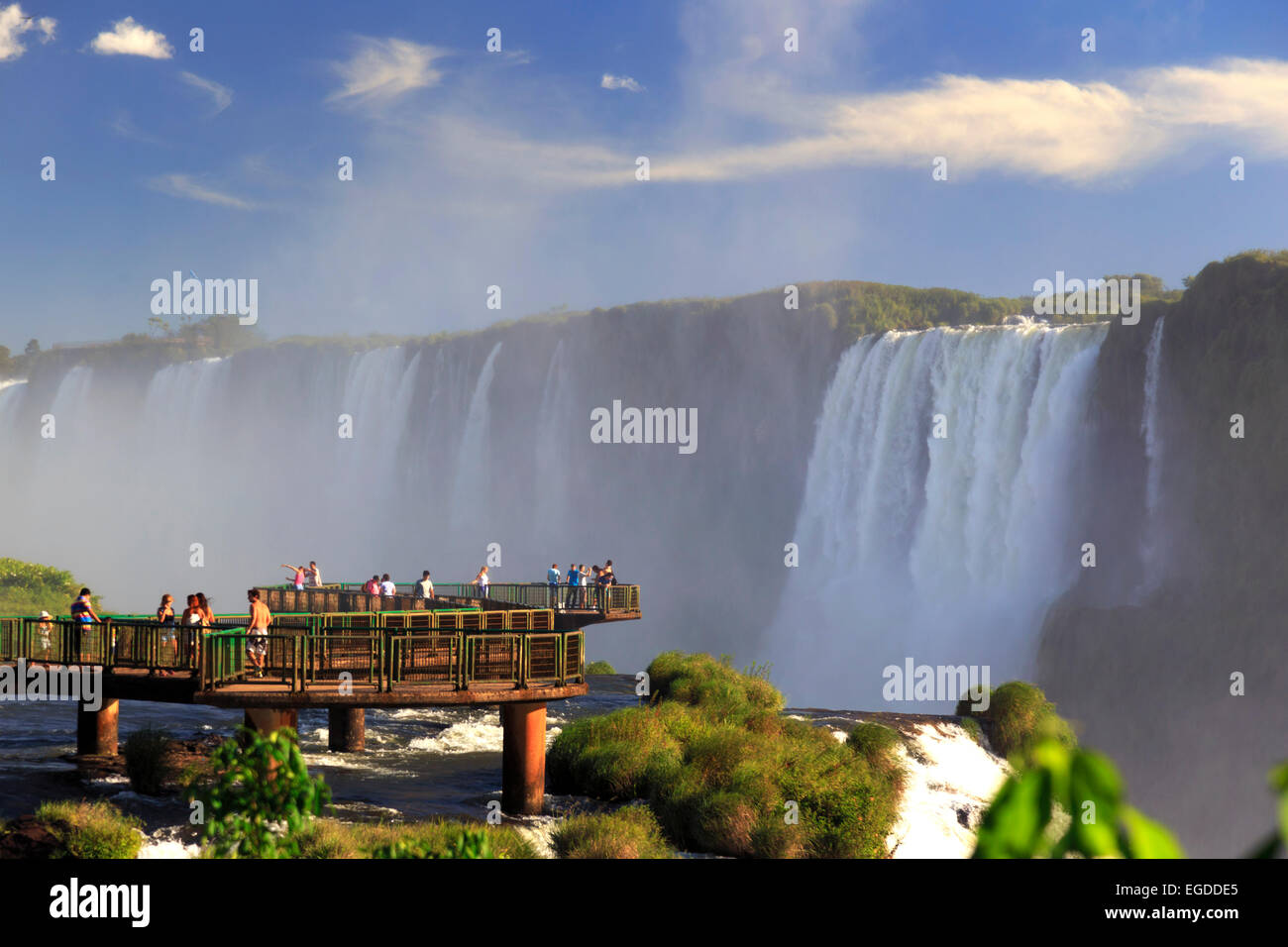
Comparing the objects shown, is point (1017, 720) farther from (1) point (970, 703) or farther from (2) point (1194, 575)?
(2) point (1194, 575)

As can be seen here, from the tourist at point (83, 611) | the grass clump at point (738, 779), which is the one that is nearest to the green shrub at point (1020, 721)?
the grass clump at point (738, 779)

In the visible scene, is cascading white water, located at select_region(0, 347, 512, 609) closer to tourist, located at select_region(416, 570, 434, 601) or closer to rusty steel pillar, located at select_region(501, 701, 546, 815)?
tourist, located at select_region(416, 570, 434, 601)

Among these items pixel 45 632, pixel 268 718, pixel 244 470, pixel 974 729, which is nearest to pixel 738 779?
pixel 268 718

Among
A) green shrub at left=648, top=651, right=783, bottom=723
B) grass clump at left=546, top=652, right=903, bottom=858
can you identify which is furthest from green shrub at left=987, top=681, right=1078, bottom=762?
grass clump at left=546, top=652, right=903, bottom=858

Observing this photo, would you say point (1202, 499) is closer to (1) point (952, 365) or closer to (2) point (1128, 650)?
(2) point (1128, 650)
